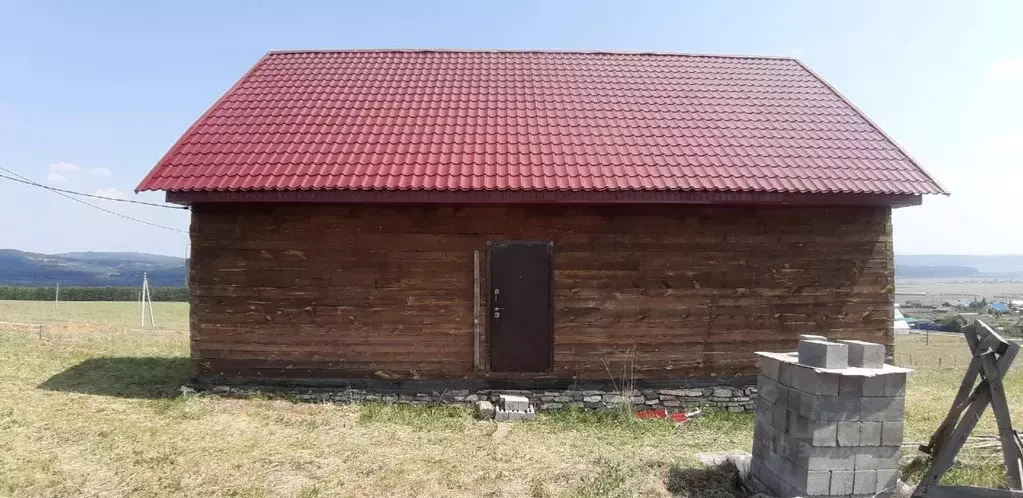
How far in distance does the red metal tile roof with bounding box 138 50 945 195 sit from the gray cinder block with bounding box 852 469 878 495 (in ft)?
11.7

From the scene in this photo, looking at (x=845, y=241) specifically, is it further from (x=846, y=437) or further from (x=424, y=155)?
(x=424, y=155)

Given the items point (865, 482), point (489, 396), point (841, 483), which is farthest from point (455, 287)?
point (865, 482)

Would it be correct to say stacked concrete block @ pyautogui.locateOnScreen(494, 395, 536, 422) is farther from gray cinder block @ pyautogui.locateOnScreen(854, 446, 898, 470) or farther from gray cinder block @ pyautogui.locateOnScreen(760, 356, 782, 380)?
gray cinder block @ pyautogui.locateOnScreen(854, 446, 898, 470)

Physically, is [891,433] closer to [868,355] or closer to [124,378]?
[868,355]

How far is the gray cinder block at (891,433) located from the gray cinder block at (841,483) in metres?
0.36

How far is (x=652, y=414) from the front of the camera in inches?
296

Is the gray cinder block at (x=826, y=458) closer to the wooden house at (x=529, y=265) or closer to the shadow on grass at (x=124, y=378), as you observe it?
the wooden house at (x=529, y=265)

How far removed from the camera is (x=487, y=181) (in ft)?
23.7

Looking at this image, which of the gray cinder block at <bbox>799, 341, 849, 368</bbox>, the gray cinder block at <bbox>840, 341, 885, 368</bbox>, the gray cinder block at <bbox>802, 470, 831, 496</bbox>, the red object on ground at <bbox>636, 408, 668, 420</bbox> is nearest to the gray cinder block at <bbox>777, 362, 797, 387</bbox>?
the gray cinder block at <bbox>799, 341, 849, 368</bbox>

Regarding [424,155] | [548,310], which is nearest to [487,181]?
[424,155]

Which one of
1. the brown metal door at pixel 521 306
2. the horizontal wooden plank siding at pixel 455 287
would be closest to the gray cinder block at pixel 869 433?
the horizontal wooden plank siding at pixel 455 287

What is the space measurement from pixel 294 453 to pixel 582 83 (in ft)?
23.4

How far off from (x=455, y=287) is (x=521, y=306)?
0.85 meters

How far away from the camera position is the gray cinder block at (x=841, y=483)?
4562 mm
